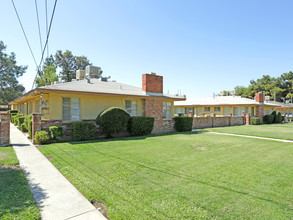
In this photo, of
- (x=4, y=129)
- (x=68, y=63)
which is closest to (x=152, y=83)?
(x=4, y=129)

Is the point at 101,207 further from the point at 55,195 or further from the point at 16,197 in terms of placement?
the point at 16,197

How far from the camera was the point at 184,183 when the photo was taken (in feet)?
14.5

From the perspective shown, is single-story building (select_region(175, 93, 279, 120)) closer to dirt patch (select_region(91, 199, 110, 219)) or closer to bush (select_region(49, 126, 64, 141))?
bush (select_region(49, 126, 64, 141))

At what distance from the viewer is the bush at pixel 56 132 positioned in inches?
391

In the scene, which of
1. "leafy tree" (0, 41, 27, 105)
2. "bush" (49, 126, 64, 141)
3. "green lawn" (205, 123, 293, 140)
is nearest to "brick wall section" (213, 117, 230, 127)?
"green lawn" (205, 123, 293, 140)

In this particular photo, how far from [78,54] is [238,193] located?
46.2 meters

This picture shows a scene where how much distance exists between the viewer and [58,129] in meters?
10.0

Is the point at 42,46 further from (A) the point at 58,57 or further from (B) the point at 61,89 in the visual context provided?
(A) the point at 58,57

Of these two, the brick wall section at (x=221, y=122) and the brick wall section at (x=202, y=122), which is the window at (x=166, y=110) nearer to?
the brick wall section at (x=202, y=122)

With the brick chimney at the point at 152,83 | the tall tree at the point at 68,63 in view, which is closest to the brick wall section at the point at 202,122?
the brick chimney at the point at 152,83

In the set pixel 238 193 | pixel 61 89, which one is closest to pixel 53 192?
pixel 238 193

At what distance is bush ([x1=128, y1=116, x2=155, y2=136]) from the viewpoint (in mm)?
12773

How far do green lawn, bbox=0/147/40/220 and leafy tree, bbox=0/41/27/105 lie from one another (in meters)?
40.7

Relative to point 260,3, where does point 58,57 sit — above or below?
above
